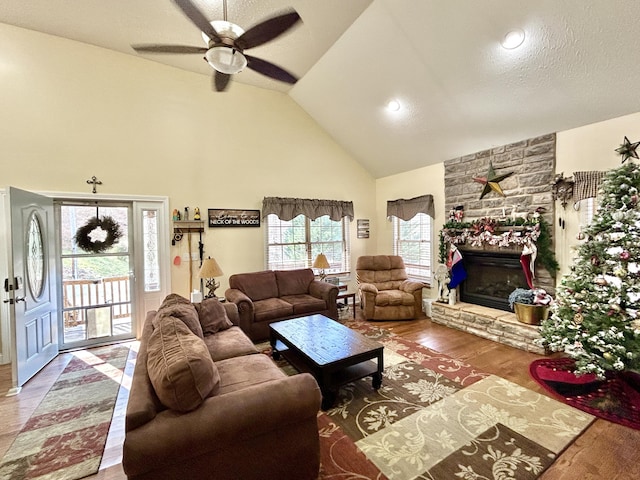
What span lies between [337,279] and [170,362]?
4.21 metres

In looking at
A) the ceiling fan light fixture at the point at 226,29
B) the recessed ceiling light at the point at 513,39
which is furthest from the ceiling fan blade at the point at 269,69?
the recessed ceiling light at the point at 513,39

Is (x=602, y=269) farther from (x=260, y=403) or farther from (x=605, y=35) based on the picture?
(x=260, y=403)

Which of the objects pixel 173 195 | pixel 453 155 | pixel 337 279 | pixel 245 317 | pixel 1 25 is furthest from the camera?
pixel 337 279

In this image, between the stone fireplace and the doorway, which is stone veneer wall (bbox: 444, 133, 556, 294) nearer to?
the stone fireplace

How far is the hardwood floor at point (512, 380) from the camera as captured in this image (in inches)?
71.5

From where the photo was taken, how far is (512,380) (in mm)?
2854

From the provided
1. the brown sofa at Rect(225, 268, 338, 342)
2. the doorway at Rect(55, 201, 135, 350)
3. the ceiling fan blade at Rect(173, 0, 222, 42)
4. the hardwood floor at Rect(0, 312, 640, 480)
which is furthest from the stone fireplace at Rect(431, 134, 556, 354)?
the doorway at Rect(55, 201, 135, 350)

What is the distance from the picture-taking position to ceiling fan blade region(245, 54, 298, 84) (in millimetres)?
2621

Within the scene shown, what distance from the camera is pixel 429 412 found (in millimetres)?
2371

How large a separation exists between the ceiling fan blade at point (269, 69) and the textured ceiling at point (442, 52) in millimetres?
320

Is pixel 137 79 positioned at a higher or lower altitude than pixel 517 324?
higher

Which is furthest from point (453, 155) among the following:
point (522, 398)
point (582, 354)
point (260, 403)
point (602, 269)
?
point (260, 403)

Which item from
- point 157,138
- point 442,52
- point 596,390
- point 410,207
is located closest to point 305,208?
point 410,207

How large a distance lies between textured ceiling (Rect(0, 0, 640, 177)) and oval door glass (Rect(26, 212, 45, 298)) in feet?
7.89
